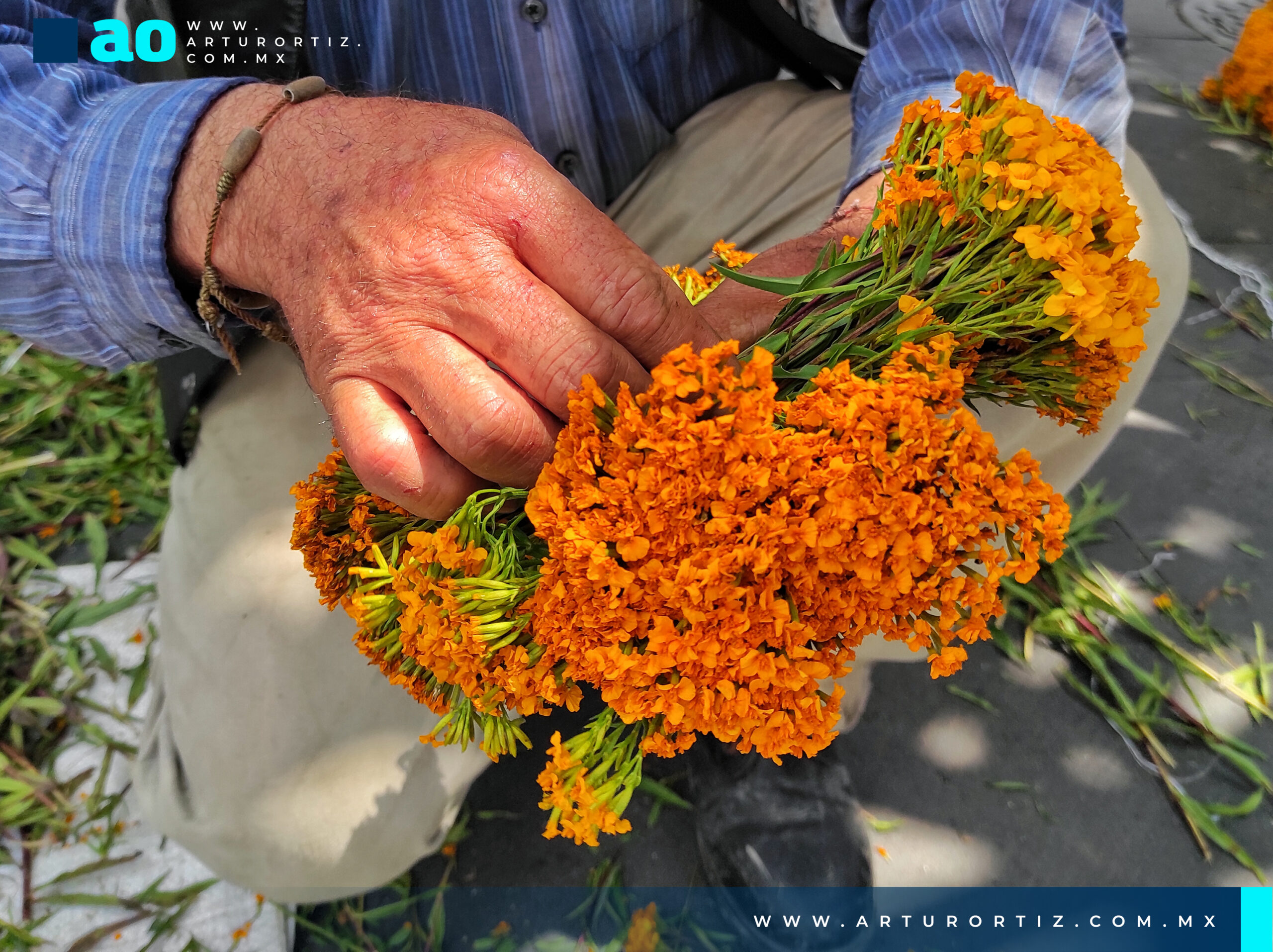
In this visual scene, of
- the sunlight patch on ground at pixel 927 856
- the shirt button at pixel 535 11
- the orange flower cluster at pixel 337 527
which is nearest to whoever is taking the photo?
the orange flower cluster at pixel 337 527

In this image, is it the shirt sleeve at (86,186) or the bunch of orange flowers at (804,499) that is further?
the shirt sleeve at (86,186)

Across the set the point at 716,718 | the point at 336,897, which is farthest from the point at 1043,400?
the point at 336,897

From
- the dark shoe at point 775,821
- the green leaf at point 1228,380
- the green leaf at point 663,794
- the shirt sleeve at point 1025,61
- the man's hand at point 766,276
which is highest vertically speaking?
the shirt sleeve at point 1025,61

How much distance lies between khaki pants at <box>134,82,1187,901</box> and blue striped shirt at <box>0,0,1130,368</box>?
0.19 meters

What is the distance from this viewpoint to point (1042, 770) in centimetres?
186

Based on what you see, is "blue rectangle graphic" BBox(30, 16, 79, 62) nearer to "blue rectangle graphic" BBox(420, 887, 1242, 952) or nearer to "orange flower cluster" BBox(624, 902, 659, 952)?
"blue rectangle graphic" BBox(420, 887, 1242, 952)

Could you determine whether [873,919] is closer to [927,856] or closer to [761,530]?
[927,856]

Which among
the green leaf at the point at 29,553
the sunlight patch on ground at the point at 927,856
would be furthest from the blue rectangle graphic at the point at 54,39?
the sunlight patch on ground at the point at 927,856

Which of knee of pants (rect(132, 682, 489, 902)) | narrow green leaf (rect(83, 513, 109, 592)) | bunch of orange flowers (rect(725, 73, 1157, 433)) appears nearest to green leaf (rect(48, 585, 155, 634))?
narrow green leaf (rect(83, 513, 109, 592))

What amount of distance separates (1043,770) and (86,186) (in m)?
2.19

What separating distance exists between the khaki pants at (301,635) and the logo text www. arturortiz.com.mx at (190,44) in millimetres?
543

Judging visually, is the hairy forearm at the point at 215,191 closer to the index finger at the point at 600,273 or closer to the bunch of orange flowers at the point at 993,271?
the index finger at the point at 600,273

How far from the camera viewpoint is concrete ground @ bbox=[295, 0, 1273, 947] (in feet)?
5.74

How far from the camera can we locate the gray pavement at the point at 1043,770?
175 cm
